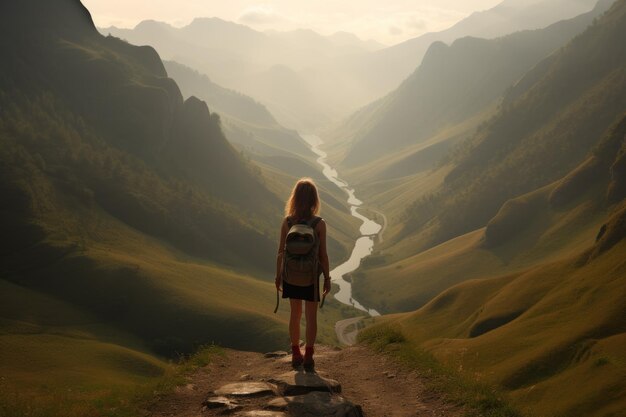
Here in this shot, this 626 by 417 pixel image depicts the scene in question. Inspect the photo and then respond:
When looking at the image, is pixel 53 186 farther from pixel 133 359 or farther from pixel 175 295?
pixel 133 359

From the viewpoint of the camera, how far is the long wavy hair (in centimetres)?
1602

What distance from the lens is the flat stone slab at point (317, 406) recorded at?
13938 millimetres

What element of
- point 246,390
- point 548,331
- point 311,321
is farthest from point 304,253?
point 548,331

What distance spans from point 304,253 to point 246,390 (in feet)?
14.7

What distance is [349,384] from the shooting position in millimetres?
17703

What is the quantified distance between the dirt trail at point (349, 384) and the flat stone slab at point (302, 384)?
0.57 metres

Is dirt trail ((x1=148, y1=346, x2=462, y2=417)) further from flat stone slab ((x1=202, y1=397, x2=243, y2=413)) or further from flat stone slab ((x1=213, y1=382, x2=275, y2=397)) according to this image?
flat stone slab ((x1=213, y1=382, x2=275, y2=397))

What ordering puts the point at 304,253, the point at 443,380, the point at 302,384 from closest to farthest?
the point at 304,253, the point at 302,384, the point at 443,380

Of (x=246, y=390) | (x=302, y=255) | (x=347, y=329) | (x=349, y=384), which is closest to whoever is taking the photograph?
(x=302, y=255)

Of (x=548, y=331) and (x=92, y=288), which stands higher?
(x=92, y=288)

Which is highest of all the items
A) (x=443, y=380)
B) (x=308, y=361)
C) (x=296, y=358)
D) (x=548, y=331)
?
(x=548, y=331)

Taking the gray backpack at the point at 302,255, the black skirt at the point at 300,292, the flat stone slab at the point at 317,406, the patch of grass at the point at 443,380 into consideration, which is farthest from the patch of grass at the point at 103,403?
the patch of grass at the point at 443,380

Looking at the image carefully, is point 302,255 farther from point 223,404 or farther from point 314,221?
point 223,404

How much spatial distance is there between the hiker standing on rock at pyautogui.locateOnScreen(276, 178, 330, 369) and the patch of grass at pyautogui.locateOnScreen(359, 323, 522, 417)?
13.6 feet
